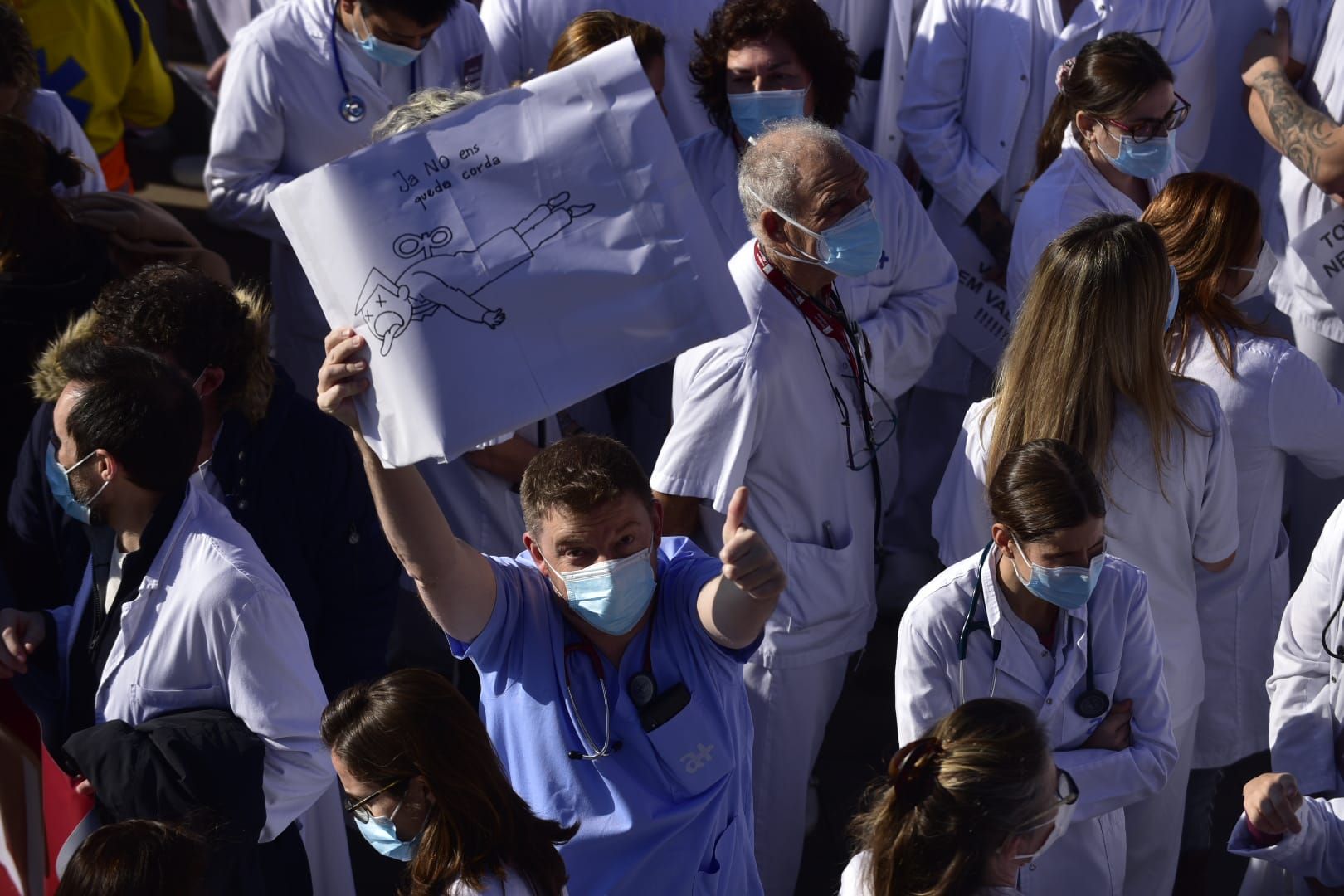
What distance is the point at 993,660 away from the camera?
10.1ft

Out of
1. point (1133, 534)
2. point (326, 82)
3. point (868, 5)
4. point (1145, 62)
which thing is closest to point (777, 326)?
point (1133, 534)

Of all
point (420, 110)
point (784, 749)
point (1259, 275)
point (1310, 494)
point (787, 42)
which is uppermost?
point (420, 110)

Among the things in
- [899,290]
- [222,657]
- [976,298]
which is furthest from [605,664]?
[976,298]

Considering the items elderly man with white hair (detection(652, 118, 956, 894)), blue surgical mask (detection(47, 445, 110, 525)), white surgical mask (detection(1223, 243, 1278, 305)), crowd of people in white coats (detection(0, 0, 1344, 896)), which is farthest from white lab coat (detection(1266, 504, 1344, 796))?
blue surgical mask (detection(47, 445, 110, 525))

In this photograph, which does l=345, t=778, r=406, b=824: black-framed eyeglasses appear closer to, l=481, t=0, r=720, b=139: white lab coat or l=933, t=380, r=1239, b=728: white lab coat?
l=933, t=380, r=1239, b=728: white lab coat

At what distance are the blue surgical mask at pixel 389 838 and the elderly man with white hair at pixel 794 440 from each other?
1.34 metres

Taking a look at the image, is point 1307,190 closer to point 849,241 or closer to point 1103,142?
point 1103,142

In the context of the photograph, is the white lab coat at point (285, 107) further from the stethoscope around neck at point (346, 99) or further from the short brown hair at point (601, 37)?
the short brown hair at point (601, 37)

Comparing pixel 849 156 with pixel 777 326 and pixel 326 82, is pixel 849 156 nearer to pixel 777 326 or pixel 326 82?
pixel 777 326

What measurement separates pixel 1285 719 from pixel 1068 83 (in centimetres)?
220

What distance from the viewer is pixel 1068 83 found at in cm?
476

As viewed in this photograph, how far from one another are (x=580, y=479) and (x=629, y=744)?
49 centimetres

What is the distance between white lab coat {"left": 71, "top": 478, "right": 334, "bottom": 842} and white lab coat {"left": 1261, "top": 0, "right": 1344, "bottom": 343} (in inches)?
153

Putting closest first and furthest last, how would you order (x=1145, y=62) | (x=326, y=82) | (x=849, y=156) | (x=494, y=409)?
(x=494, y=409), (x=849, y=156), (x=1145, y=62), (x=326, y=82)
